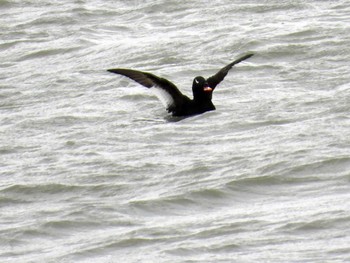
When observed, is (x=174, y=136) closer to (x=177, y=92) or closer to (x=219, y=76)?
(x=177, y=92)

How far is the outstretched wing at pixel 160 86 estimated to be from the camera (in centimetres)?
1259

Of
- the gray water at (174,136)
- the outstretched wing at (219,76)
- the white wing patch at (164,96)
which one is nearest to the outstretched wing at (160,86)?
the white wing patch at (164,96)

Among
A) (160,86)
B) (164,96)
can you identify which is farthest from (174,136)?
(164,96)

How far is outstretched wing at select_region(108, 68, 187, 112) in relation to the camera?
12586 mm

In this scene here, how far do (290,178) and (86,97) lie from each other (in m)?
4.06

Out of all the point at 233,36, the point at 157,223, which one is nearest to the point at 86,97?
the point at 233,36

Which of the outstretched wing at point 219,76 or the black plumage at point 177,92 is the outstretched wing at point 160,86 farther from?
the outstretched wing at point 219,76

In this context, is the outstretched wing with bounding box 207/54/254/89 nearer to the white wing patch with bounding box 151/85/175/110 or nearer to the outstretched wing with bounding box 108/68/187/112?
the outstretched wing with bounding box 108/68/187/112

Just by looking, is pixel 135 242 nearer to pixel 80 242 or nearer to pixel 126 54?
pixel 80 242

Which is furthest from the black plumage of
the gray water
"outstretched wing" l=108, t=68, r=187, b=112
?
the gray water

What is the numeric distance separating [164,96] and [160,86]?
0.21m

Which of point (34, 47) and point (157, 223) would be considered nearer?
point (157, 223)

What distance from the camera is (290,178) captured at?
10.1m

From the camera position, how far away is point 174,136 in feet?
39.2
